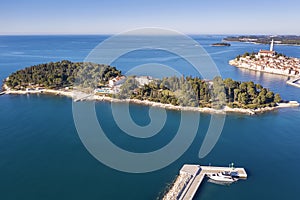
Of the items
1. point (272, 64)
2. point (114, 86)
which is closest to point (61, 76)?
point (114, 86)

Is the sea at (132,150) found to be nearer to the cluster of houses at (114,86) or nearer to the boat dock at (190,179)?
the boat dock at (190,179)

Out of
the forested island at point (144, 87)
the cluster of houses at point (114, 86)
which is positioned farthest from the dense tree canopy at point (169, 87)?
the cluster of houses at point (114, 86)

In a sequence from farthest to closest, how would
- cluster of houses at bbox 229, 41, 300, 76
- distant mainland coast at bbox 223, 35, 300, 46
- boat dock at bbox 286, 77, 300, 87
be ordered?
1. distant mainland coast at bbox 223, 35, 300, 46
2. cluster of houses at bbox 229, 41, 300, 76
3. boat dock at bbox 286, 77, 300, 87

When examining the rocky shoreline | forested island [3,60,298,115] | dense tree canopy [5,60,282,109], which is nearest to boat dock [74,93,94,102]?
the rocky shoreline

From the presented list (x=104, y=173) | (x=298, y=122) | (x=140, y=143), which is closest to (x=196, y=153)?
(x=140, y=143)

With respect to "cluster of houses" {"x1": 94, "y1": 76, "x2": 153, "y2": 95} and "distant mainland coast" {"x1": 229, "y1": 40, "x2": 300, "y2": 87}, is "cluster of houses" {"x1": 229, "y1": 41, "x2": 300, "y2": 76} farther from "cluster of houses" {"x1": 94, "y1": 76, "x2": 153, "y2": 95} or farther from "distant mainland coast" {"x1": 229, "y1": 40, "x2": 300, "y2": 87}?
"cluster of houses" {"x1": 94, "y1": 76, "x2": 153, "y2": 95}

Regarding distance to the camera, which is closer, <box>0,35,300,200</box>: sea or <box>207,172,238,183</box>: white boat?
<box>0,35,300,200</box>: sea

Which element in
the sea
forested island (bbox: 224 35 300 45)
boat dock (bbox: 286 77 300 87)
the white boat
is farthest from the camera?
forested island (bbox: 224 35 300 45)

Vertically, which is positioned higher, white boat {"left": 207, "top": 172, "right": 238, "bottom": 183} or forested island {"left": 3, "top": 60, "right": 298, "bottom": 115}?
forested island {"left": 3, "top": 60, "right": 298, "bottom": 115}
